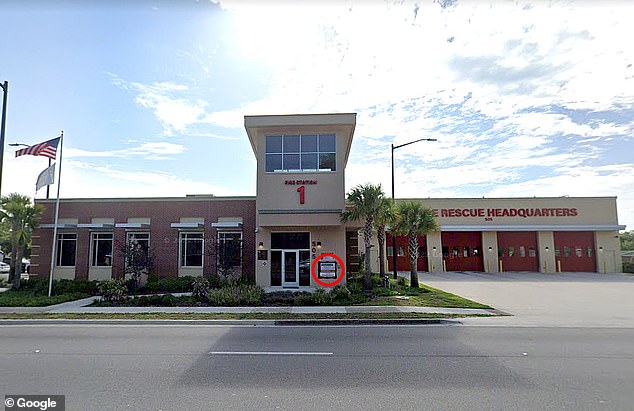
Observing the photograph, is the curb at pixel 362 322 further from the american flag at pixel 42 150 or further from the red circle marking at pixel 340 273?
the american flag at pixel 42 150

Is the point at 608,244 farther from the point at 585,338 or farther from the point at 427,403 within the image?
the point at 427,403

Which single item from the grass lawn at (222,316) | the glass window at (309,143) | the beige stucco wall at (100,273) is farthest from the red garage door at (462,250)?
the beige stucco wall at (100,273)

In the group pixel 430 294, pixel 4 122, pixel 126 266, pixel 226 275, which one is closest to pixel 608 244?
pixel 430 294

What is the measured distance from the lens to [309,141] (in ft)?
66.8

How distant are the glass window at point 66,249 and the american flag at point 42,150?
6.73m

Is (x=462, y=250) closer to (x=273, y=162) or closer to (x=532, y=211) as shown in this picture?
(x=532, y=211)

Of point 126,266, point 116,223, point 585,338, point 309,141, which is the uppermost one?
point 309,141

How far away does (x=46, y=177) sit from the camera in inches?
722

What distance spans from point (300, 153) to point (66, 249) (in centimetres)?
1544

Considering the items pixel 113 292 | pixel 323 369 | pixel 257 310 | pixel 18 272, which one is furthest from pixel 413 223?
pixel 18 272

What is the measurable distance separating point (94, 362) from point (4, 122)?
610 inches

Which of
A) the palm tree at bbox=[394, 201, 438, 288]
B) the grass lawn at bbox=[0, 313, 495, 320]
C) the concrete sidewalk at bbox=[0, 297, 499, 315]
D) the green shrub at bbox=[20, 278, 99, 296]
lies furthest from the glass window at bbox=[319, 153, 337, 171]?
the green shrub at bbox=[20, 278, 99, 296]

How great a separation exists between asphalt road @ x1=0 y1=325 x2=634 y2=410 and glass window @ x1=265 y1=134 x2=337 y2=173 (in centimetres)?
1108

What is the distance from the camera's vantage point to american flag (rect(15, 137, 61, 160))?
703 inches
